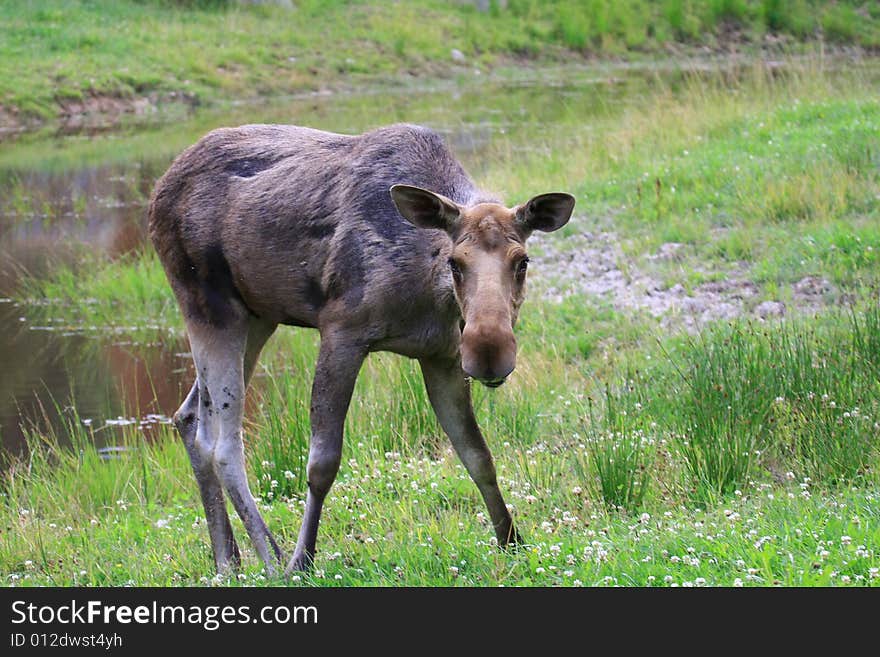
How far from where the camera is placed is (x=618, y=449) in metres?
6.56

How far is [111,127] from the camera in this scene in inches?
993

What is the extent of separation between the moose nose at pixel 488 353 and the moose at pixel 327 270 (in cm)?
5

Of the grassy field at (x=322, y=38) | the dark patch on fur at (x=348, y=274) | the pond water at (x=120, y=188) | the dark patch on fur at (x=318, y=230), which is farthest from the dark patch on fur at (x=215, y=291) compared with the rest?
the grassy field at (x=322, y=38)

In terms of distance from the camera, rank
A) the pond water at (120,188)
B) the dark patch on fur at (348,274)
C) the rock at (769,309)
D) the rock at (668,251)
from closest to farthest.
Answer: the dark patch on fur at (348,274)
the rock at (769,309)
the pond water at (120,188)
the rock at (668,251)

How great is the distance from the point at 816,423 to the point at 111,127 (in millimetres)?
20773

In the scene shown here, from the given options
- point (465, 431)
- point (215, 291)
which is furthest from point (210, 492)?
point (465, 431)

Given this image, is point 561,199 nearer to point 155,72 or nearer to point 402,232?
point 402,232

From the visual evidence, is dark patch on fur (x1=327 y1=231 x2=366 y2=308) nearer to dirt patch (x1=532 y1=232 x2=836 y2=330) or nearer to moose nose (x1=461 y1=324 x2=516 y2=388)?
moose nose (x1=461 y1=324 x2=516 y2=388)

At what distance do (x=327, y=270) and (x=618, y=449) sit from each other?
72.4 inches

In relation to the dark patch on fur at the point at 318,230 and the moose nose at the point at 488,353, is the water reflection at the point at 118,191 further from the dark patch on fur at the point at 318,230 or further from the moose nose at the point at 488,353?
the moose nose at the point at 488,353

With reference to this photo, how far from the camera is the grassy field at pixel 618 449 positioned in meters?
5.59

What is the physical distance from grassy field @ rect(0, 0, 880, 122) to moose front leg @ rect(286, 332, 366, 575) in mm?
21200

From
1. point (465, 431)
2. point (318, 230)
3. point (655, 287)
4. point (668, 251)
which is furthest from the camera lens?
point (668, 251)

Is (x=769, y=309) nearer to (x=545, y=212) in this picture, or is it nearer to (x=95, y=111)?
(x=545, y=212)
